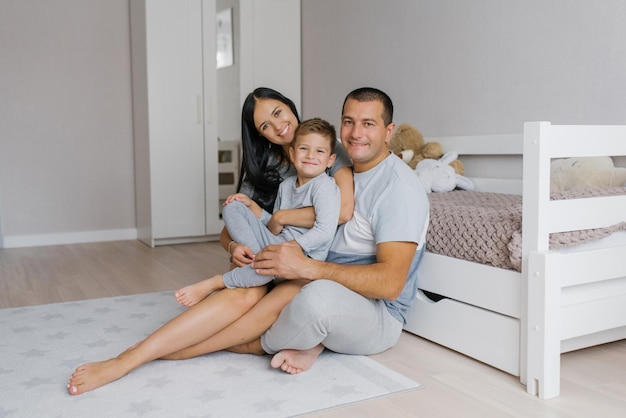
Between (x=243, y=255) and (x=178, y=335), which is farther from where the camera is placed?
(x=243, y=255)

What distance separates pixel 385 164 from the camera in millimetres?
1734

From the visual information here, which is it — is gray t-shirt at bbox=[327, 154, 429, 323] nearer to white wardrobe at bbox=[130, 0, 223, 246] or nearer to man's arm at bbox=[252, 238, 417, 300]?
→ man's arm at bbox=[252, 238, 417, 300]

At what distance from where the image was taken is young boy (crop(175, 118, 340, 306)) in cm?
167

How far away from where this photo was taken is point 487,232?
170cm

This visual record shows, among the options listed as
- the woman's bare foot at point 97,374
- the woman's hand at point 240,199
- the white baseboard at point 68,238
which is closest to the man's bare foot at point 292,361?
the woman's bare foot at point 97,374

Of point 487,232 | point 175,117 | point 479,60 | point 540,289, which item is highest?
point 479,60

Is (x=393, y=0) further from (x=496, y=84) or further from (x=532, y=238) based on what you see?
(x=532, y=238)

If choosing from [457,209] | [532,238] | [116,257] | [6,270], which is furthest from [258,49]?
[532,238]

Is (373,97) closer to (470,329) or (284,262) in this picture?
(284,262)

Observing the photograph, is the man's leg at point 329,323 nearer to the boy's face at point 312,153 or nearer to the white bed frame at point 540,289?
the white bed frame at point 540,289

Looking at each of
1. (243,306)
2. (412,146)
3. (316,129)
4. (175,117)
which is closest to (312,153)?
(316,129)

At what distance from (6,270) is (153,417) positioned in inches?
84.8

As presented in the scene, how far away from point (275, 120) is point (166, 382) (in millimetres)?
822

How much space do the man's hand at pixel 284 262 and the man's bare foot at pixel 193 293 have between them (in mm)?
189
